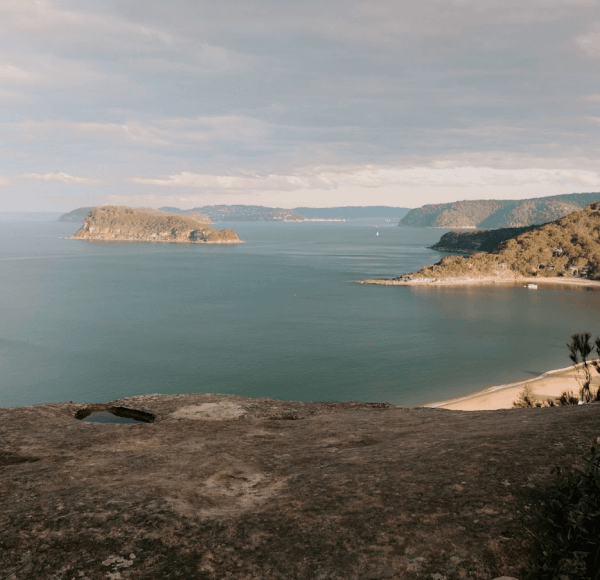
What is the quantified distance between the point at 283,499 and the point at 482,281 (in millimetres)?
192226

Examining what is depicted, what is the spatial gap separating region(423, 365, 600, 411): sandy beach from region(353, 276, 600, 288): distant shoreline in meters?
93.9

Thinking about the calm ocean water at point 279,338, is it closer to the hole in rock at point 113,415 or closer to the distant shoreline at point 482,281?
the distant shoreline at point 482,281

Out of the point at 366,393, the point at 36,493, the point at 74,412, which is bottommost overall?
the point at 366,393

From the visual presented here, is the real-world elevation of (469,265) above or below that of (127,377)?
above

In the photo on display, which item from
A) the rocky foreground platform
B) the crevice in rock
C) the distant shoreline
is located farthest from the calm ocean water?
the rocky foreground platform

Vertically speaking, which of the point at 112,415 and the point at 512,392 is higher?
the point at 112,415

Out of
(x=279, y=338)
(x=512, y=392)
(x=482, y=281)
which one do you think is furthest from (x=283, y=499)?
(x=482, y=281)

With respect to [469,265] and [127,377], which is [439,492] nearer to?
[127,377]

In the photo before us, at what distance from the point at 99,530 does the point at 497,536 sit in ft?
18.8

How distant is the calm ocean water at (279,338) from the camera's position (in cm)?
6856

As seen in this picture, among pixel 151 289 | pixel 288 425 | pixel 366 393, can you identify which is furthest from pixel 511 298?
pixel 288 425

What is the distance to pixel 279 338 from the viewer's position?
94688mm

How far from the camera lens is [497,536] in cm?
639

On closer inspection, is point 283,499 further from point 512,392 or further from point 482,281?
point 482,281
